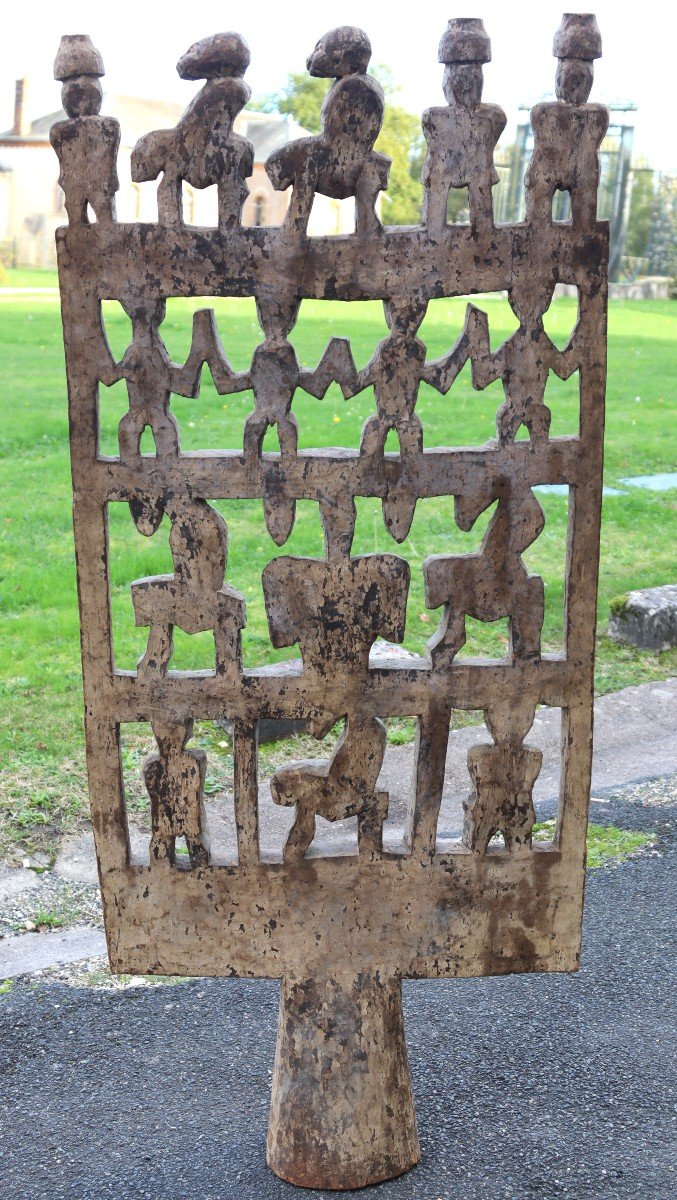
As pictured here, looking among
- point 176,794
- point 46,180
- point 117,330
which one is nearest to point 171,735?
point 176,794

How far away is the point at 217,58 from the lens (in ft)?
7.31

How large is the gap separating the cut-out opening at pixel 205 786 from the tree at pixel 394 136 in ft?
111

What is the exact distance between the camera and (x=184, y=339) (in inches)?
602

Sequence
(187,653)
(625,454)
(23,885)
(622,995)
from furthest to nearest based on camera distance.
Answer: (625,454) < (187,653) < (23,885) < (622,995)

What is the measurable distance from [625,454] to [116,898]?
8.46m

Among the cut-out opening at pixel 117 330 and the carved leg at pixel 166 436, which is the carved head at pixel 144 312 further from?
the cut-out opening at pixel 117 330

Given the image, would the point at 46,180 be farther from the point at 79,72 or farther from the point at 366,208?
the point at 366,208

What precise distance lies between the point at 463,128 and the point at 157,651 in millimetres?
1126

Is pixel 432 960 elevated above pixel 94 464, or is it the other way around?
pixel 94 464

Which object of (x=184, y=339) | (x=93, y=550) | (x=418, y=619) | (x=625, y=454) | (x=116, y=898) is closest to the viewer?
(x=93, y=550)

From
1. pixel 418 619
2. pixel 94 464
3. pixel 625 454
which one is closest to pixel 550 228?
pixel 94 464

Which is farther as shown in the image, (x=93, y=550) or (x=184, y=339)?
(x=184, y=339)

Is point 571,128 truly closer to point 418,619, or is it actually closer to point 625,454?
point 418,619

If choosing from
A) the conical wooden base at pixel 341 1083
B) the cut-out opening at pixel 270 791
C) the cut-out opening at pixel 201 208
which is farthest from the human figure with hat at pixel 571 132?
the cut-out opening at pixel 201 208
